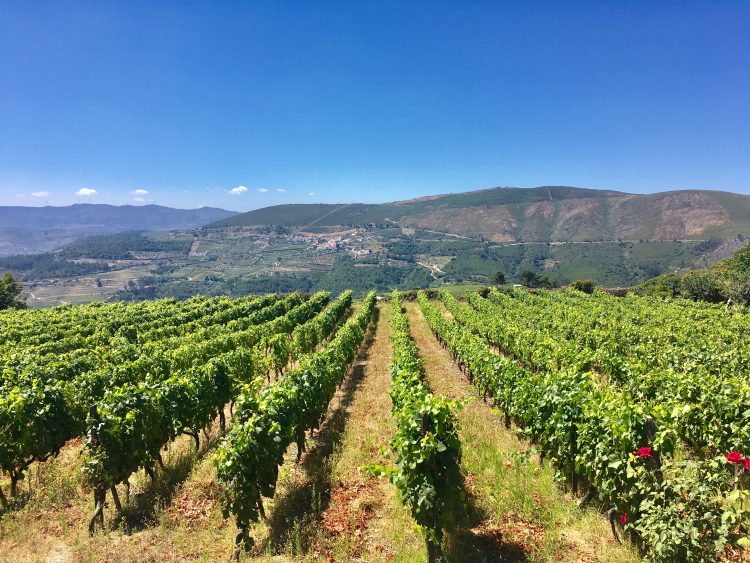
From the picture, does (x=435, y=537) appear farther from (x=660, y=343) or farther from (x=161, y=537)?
(x=660, y=343)

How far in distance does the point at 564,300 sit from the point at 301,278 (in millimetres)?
156769

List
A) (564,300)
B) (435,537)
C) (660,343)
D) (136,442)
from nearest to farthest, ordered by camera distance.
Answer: (435,537), (136,442), (660,343), (564,300)

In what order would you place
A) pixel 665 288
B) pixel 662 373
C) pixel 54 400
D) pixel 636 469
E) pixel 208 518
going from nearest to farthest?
1. pixel 636 469
2. pixel 208 518
3. pixel 54 400
4. pixel 662 373
5. pixel 665 288

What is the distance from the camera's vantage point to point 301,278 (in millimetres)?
186750

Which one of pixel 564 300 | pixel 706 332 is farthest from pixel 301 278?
pixel 706 332

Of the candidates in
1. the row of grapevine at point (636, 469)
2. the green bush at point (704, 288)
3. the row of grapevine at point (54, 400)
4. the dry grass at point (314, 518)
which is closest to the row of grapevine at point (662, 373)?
the row of grapevine at point (636, 469)

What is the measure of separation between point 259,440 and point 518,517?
544 cm

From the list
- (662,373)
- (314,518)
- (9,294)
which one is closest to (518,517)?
(314,518)

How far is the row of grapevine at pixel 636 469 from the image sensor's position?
4984 millimetres

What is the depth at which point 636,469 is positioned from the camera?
19.7 ft

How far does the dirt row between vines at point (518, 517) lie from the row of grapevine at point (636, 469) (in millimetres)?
499

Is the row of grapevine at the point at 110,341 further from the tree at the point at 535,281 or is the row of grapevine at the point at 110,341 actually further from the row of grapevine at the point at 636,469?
the tree at the point at 535,281

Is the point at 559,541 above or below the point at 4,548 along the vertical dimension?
above

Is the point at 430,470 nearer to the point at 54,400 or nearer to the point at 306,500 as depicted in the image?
the point at 306,500
